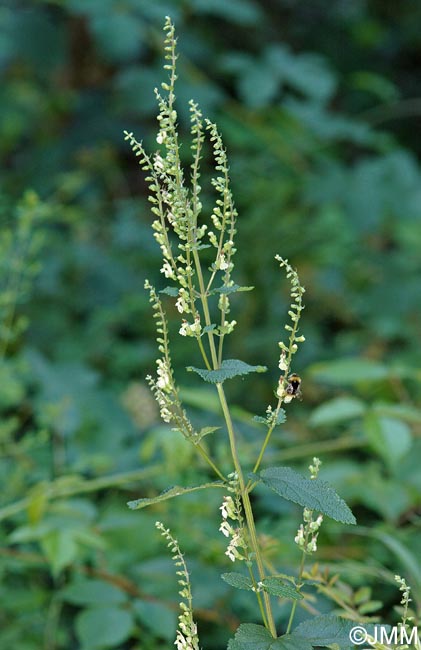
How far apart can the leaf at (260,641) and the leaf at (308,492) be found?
109 mm

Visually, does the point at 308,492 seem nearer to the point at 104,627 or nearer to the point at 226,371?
the point at 226,371

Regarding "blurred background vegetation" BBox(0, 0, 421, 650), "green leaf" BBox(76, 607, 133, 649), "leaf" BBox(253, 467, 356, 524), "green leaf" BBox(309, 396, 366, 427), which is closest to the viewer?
"leaf" BBox(253, 467, 356, 524)

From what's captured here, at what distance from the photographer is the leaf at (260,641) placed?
0.65m

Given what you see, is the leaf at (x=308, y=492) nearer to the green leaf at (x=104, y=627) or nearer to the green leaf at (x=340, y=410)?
the green leaf at (x=104, y=627)

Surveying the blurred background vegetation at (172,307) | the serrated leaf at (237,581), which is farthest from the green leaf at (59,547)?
the serrated leaf at (237,581)

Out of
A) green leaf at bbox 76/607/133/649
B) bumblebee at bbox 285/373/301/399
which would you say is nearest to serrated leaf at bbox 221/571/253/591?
bumblebee at bbox 285/373/301/399

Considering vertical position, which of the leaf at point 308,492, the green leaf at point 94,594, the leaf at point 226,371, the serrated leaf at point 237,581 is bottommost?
the serrated leaf at point 237,581

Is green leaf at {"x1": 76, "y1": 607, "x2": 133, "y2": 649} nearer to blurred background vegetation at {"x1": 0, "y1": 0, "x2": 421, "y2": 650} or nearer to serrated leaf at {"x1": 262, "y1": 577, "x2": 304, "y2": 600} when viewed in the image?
blurred background vegetation at {"x1": 0, "y1": 0, "x2": 421, "y2": 650}

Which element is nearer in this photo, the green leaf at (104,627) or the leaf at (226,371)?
the leaf at (226,371)

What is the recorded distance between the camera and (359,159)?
370 centimetres

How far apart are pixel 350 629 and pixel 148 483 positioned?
935mm

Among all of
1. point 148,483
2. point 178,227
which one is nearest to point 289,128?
point 148,483

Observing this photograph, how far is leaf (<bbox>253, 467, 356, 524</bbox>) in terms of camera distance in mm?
640

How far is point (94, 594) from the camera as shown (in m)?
1.18
